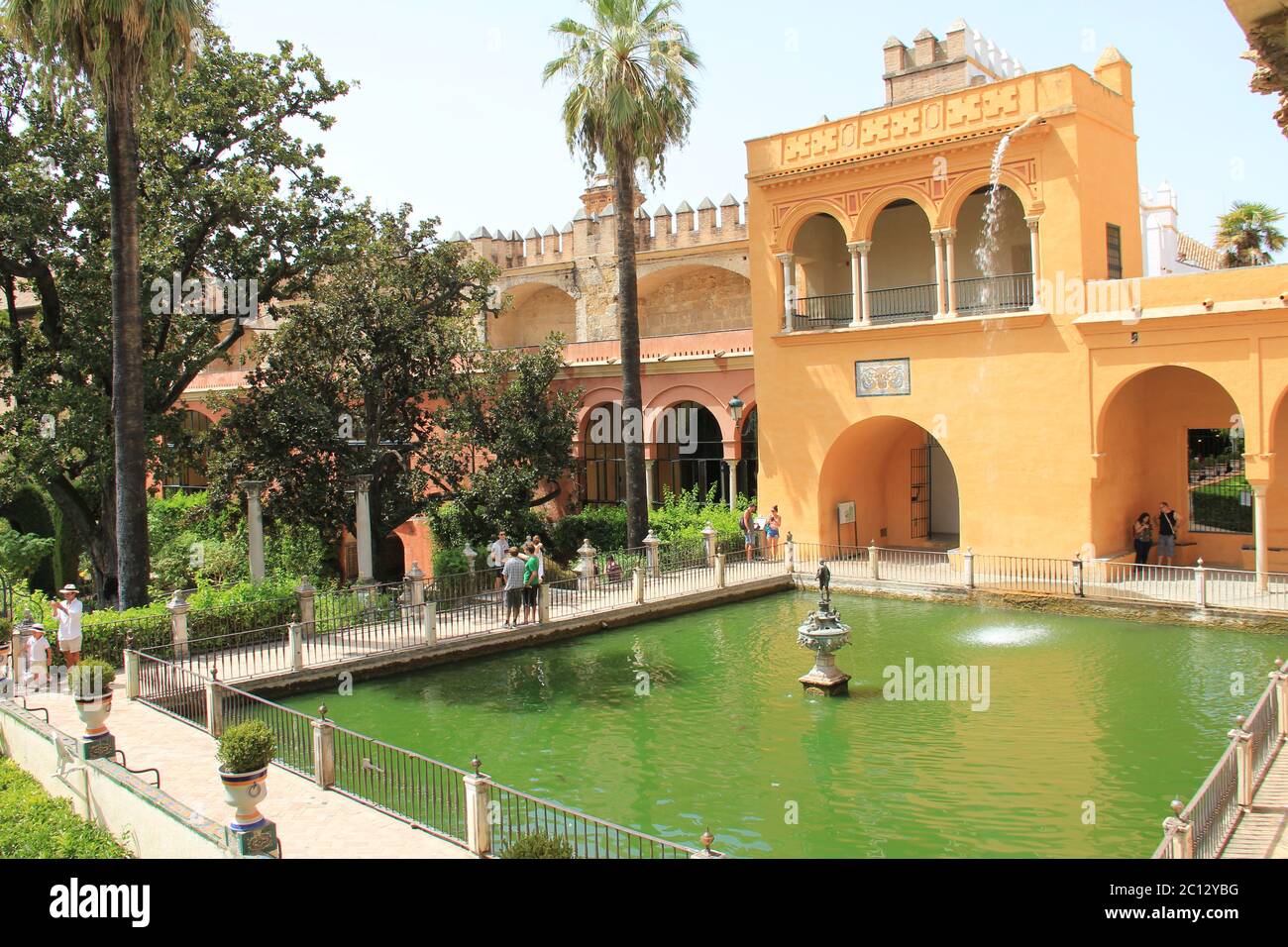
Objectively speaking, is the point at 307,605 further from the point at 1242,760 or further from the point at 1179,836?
the point at 1179,836

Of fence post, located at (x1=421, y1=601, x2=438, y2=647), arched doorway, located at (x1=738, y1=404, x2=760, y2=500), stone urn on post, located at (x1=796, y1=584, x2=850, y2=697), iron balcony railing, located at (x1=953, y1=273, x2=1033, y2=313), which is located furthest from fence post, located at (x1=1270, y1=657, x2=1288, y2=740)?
arched doorway, located at (x1=738, y1=404, x2=760, y2=500)

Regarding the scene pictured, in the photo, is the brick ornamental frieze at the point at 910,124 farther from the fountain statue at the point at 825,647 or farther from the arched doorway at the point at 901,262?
the fountain statue at the point at 825,647

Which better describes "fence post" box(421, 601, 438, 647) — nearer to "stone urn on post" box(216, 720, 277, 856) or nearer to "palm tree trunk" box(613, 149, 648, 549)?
"palm tree trunk" box(613, 149, 648, 549)

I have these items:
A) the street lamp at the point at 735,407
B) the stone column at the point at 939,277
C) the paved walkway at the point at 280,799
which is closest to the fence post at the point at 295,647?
the paved walkway at the point at 280,799

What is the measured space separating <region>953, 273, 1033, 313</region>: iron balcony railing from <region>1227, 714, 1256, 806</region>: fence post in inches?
545

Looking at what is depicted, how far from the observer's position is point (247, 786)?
8117 mm

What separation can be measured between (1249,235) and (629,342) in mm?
19110

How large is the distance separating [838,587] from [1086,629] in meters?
4.87

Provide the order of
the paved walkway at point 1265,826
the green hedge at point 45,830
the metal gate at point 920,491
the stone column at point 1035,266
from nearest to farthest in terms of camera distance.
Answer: the paved walkway at point 1265,826 < the green hedge at point 45,830 < the stone column at point 1035,266 < the metal gate at point 920,491

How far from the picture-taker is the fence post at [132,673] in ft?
43.6

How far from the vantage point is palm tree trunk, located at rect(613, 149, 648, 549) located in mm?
21219

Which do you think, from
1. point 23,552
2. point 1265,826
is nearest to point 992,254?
point 1265,826

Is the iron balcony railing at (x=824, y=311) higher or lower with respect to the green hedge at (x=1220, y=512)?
higher

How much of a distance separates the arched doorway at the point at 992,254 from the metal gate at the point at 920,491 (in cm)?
394
